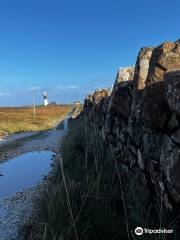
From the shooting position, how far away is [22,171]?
18359 millimetres

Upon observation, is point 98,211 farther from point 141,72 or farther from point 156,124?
point 141,72

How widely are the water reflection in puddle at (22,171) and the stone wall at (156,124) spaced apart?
674cm

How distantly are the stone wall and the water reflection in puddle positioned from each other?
6.74m

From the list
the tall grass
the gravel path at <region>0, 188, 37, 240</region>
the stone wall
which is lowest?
the gravel path at <region>0, 188, 37, 240</region>

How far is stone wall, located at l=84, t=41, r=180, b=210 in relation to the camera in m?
4.90

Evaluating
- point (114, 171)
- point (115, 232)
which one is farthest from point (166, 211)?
point (114, 171)

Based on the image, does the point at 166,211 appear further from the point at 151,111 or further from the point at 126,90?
the point at 126,90

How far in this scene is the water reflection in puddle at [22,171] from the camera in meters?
14.7

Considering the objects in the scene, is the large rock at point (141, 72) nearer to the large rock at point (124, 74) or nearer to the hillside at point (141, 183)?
the hillside at point (141, 183)

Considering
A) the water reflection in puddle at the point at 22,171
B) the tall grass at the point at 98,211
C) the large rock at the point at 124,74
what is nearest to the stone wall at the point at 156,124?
the tall grass at the point at 98,211

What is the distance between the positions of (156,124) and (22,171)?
532 inches

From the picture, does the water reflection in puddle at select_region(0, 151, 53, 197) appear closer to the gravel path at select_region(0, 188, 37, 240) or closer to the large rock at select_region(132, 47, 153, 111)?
the gravel path at select_region(0, 188, 37, 240)

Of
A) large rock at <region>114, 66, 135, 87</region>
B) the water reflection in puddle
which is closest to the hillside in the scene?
large rock at <region>114, 66, 135, 87</region>

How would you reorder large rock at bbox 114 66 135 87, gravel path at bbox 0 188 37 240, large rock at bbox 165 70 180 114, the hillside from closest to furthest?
large rock at bbox 165 70 180 114 → the hillside → gravel path at bbox 0 188 37 240 → large rock at bbox 114 66 135 87
